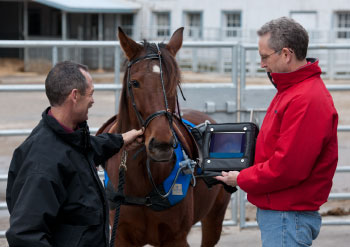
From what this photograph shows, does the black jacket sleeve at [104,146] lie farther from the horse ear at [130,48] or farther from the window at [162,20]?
the window at [162,20]

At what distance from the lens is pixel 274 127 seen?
2943mm

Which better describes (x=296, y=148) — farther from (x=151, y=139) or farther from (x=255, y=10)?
(x=255, y=10)

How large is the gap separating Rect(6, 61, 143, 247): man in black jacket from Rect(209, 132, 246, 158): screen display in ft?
2.71

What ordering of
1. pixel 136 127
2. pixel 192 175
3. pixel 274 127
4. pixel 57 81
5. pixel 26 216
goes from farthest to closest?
pixel 192 175 < pixel 136 127 < pixel 274 127 < pixel 57 81 < pixel 26 216

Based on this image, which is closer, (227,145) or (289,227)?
(289,227)

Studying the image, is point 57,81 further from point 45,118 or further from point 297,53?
point 297,53

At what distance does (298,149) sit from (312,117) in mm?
158

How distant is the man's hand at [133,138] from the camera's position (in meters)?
3.61

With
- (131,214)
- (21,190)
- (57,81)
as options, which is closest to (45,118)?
(57,81)

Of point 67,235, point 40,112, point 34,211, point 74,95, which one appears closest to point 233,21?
point 40,112

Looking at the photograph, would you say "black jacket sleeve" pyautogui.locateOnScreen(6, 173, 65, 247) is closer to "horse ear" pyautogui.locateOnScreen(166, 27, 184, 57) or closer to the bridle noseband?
the bridle noseband

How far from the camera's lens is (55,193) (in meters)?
2.54

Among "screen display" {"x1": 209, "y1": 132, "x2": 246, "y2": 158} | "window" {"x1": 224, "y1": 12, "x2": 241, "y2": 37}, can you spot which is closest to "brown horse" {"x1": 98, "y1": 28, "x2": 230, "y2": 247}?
"screen display" {"x1": 209, "y1": 132, "x2": 246, "y2": 158}

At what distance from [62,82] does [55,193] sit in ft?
1.56
